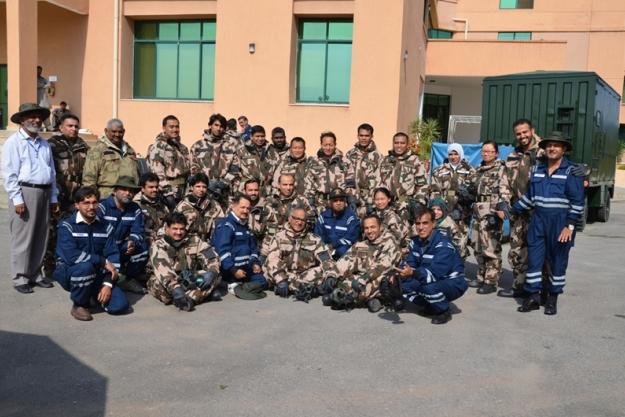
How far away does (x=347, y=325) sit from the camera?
5.88 meters

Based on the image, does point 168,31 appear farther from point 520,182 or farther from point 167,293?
point 520,182

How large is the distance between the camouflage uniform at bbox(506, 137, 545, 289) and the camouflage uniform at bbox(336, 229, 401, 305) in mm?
1337

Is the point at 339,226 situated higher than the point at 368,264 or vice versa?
the point at 339,226

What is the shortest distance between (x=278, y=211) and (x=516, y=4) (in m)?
30.5

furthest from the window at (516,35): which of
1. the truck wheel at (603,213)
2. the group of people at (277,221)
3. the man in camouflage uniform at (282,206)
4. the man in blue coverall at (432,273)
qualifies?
the man in blue coverall at (432,273)

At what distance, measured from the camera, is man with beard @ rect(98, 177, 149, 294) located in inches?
264

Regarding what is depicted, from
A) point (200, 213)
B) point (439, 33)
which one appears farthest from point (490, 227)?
point (439, 33)

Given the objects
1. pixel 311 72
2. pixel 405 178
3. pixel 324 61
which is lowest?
pixel 405 178

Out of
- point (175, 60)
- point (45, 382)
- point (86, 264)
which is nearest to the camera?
point (45, 382)

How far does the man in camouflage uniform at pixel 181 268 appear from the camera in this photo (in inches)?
249

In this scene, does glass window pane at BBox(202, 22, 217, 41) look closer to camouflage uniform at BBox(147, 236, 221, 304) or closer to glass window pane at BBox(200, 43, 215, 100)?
glass window pane at BBox(200, 43, 215, 100)

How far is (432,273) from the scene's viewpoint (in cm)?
607

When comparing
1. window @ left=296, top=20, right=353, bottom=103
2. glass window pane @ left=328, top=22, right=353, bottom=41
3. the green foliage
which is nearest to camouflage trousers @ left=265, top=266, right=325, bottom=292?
window @ left=296, top=20, right=353, bottom=103

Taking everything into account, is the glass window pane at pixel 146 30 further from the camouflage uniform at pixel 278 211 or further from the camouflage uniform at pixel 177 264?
the camouflage uniform at pixel 177 264
